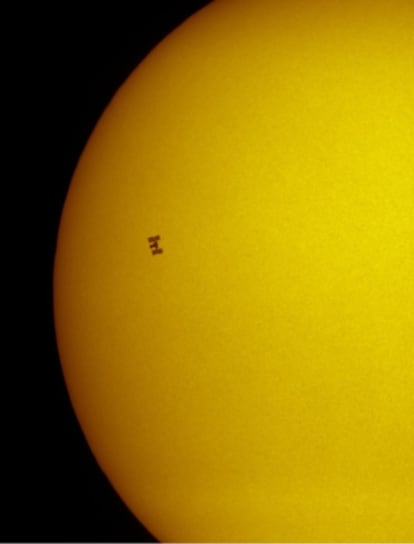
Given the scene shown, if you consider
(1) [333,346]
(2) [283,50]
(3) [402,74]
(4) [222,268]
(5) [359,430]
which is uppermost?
(2) [283,50]

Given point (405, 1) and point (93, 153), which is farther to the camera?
point (93, 153)

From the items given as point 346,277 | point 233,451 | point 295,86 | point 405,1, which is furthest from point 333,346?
point 405,1

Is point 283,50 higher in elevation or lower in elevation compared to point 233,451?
higher

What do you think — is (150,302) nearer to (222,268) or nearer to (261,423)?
(222,268)

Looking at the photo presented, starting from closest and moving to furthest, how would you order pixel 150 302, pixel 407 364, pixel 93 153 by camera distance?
1. pixel 407 364
2. pixel 150 302
3. pixel 93 153

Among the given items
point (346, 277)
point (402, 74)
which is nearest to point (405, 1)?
point (402, 74)

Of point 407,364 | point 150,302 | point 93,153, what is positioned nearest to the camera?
point 407,364
